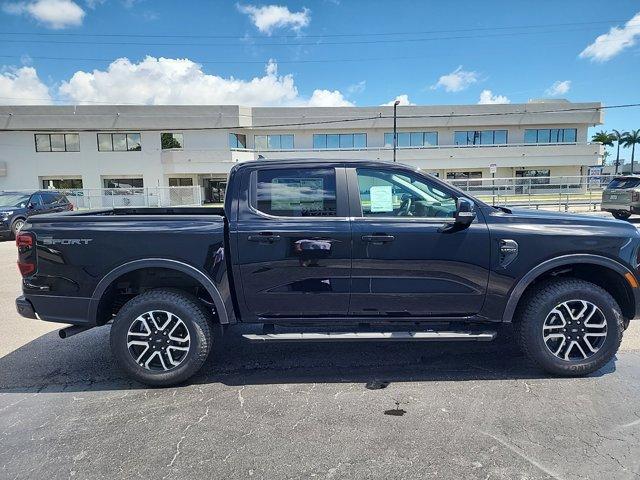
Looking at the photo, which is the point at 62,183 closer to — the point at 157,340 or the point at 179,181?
the point at 179,181

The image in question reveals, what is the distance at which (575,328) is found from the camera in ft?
11.6

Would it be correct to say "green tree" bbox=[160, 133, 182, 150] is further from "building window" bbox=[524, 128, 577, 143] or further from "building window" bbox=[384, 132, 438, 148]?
"building window" bbox=[524, 128, 577, 143]

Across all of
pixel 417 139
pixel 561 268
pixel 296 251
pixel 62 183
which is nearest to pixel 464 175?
pixel 417 139

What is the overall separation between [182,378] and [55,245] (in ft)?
5.07

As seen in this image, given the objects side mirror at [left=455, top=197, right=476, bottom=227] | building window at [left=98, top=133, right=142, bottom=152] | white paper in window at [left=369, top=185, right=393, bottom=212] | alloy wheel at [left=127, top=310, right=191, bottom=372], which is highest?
building window at [left=98, top=133, right=142, bottom=152]

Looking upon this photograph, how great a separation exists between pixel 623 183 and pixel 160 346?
17509mm

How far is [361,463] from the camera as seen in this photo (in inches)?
101

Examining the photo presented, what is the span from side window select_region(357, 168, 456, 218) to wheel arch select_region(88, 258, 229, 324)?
1.49 meters

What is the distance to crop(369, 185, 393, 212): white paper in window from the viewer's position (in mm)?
3619

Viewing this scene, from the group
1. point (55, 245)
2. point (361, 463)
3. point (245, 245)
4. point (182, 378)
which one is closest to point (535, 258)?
point (361, 463)

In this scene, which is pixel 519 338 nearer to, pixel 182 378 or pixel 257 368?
pixel 257 368

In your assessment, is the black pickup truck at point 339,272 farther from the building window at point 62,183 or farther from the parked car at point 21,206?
the building window at point 62,183

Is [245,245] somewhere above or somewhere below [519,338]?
above

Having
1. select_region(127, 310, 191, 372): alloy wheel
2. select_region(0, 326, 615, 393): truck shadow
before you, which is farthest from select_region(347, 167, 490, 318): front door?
select_region(127, 310, 191, 372): alloy wheel
